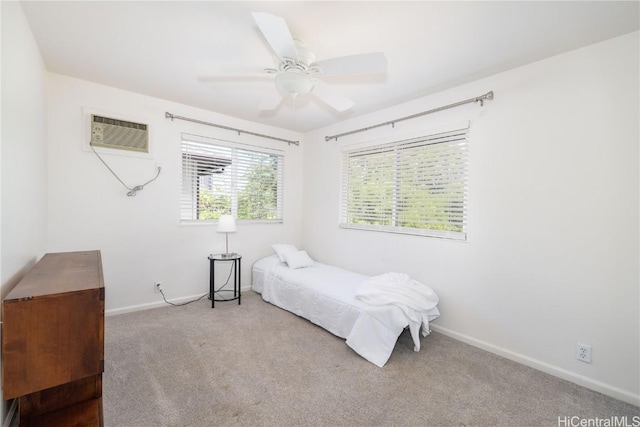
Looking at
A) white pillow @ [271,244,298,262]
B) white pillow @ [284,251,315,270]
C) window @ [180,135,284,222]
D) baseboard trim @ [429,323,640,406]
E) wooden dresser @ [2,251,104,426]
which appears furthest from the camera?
white pillow @ [271,244,298,262]

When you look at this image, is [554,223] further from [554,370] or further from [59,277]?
[59,277]

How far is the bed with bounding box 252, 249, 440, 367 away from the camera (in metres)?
2.36

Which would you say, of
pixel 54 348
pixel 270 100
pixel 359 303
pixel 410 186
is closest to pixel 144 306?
pixel 54 348

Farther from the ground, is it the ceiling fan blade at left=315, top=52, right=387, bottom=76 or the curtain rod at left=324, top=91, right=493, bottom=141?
the curtain rod at left=324, top=91, right=493, bottom=141

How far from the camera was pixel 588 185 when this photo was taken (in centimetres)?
204

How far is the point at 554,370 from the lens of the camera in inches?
85.5

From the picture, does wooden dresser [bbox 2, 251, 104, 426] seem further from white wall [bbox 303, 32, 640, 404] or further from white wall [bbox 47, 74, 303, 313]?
white wall [bbox 303, 32, 640, 404]

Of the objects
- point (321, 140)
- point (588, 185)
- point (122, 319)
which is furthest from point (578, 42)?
point (122, 319)

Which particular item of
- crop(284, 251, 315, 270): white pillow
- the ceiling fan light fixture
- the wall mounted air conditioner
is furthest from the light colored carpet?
the ceiling fan light fixture

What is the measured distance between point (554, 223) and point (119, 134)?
4.13 meters

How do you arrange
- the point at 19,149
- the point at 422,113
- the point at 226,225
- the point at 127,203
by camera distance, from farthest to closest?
the point at 226,225
the point at 127,203
the point at 422,113
the point at 19,149

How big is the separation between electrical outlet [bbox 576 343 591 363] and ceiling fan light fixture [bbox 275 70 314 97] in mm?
2743

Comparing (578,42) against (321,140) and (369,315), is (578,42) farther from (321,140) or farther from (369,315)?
(321,140)

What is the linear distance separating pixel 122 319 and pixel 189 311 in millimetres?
640
